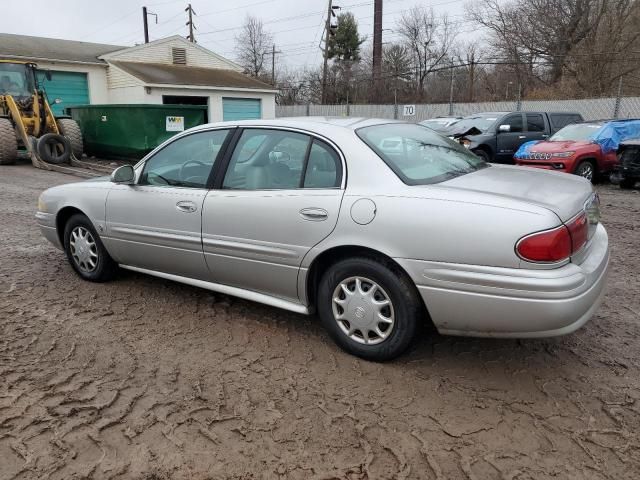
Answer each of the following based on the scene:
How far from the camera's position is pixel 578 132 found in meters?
12.0

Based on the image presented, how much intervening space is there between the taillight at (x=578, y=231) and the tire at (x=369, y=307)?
0.90m

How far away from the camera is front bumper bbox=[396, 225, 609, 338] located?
271 cm

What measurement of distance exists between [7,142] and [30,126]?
1.08 m

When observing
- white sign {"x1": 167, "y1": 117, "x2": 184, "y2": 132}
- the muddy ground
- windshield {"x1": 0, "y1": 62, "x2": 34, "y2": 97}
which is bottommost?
the muddy ground

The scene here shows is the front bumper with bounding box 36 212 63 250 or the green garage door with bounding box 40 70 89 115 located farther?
the green garage door with bounding box 40 70 89 115

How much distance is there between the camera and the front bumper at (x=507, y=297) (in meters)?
2.71

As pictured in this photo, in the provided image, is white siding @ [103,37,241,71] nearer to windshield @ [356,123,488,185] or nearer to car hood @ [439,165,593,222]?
windshield @ [356,123,488,185]

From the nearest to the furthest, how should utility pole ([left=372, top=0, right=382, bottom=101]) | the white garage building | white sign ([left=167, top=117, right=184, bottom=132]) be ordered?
white sign ([left=167, top=117, right=184, bottom=132]) < the white garage building < utility pole ([left=372, top=0, right=382, bottom=101])

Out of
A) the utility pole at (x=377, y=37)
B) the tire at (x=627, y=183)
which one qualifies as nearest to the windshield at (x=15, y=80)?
the tire at (x=627, y=183)

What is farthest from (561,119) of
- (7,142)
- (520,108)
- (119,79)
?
(119,79)

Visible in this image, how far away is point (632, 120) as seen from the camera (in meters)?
12.0

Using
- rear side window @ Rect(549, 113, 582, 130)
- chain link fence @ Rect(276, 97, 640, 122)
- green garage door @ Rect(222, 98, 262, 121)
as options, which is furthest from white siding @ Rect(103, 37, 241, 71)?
rear side window @ Rect(549, 113, 582, 130)

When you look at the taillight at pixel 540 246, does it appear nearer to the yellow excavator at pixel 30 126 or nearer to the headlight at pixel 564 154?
the headlight at pixel 564 154

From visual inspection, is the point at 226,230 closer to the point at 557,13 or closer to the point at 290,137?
the point at 290,137
